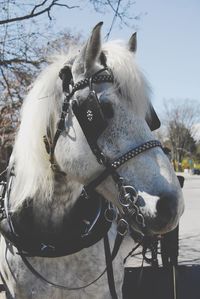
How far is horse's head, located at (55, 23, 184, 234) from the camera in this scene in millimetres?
1658

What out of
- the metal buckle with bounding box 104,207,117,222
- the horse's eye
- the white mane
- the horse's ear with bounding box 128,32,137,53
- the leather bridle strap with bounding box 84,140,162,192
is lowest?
the metal buckle with bounding box 104,207,117,222

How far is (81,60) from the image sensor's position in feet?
6.35

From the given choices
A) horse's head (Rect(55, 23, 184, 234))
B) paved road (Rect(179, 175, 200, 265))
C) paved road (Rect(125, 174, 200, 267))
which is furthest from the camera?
paved road (Rect(179, 175, 200, 265))

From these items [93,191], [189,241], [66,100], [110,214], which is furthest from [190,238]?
[66,100]

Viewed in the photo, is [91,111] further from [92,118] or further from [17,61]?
[17,61]

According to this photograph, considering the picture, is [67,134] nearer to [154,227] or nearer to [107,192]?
[107,192]

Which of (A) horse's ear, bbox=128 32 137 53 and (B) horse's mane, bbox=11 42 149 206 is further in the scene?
(A) horse's ear, bbox=128 32 137 53

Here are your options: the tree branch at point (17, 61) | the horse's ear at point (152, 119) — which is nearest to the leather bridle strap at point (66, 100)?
the horse's ear at point (152, 119)

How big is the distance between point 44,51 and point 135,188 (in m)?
7.41

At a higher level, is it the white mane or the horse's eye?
the white mane

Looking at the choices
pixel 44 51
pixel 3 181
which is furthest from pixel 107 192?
pixel 44 51

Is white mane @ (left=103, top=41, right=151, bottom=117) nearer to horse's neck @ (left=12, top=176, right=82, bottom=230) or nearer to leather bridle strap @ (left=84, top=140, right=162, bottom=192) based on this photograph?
leather bridle strap @ (left=84, top=140, right=162, bottom=192)

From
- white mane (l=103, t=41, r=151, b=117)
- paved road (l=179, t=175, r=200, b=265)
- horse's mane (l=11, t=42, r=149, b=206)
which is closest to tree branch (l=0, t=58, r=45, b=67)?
paved road (l=179, t=175, r=200, b=265)

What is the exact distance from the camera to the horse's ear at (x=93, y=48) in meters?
1.79
